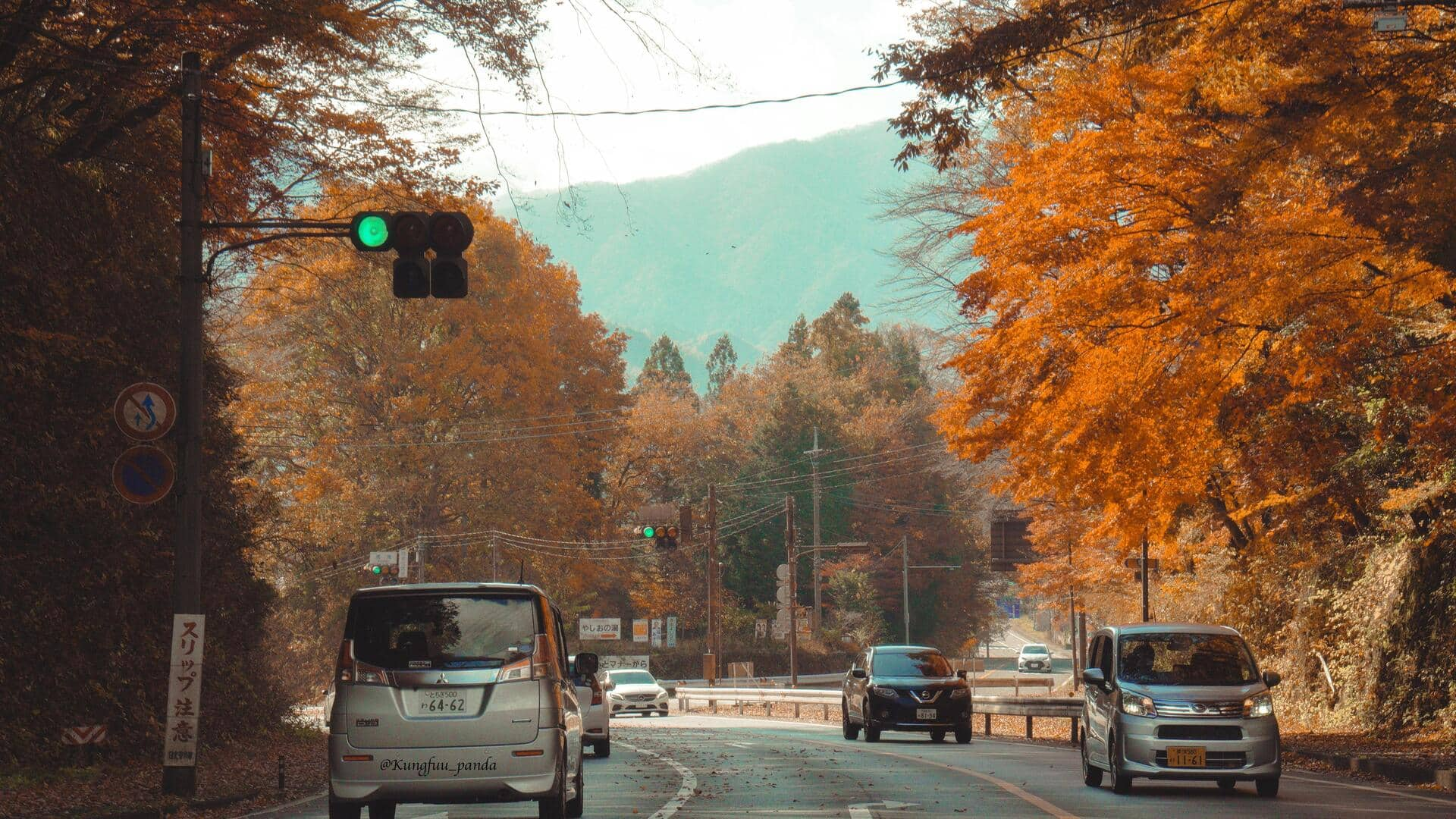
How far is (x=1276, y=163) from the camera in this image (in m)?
16.0

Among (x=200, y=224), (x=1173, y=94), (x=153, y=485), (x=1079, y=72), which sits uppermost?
(x=1079, y=72)

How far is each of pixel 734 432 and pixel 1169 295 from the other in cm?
7799

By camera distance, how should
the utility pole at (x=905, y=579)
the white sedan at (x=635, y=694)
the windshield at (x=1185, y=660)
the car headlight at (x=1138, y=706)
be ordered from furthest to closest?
1. the utility pole at (x=905, y=579)
2. the white sedan at (x=635, y=694)
3. the windshield at (x=1185, y=660)
4. the car headlight at (x=1138, y=706)

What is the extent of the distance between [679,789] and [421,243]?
660 cm

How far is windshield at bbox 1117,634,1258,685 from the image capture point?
15938mm

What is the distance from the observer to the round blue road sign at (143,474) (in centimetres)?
1427

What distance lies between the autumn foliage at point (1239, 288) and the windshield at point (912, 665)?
4256mm

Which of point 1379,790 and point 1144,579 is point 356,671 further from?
point 1144,579

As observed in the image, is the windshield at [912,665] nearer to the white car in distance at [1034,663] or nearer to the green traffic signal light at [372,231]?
the green traffic signal light at [372,231]

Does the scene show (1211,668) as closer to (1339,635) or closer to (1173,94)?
(1173,94)

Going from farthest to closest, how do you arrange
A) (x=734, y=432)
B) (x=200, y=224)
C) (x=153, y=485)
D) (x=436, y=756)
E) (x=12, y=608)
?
(x=734, y=432) → (x=12, y=608) → (x=200, y=224) → (x=153, y=485) → (x=436, y=756)

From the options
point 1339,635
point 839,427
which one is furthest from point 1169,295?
point 839,427

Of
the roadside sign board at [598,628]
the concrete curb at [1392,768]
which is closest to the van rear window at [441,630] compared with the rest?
the concrete curb at [1392,768]

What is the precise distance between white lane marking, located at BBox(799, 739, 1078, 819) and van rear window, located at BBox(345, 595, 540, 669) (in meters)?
5.04
